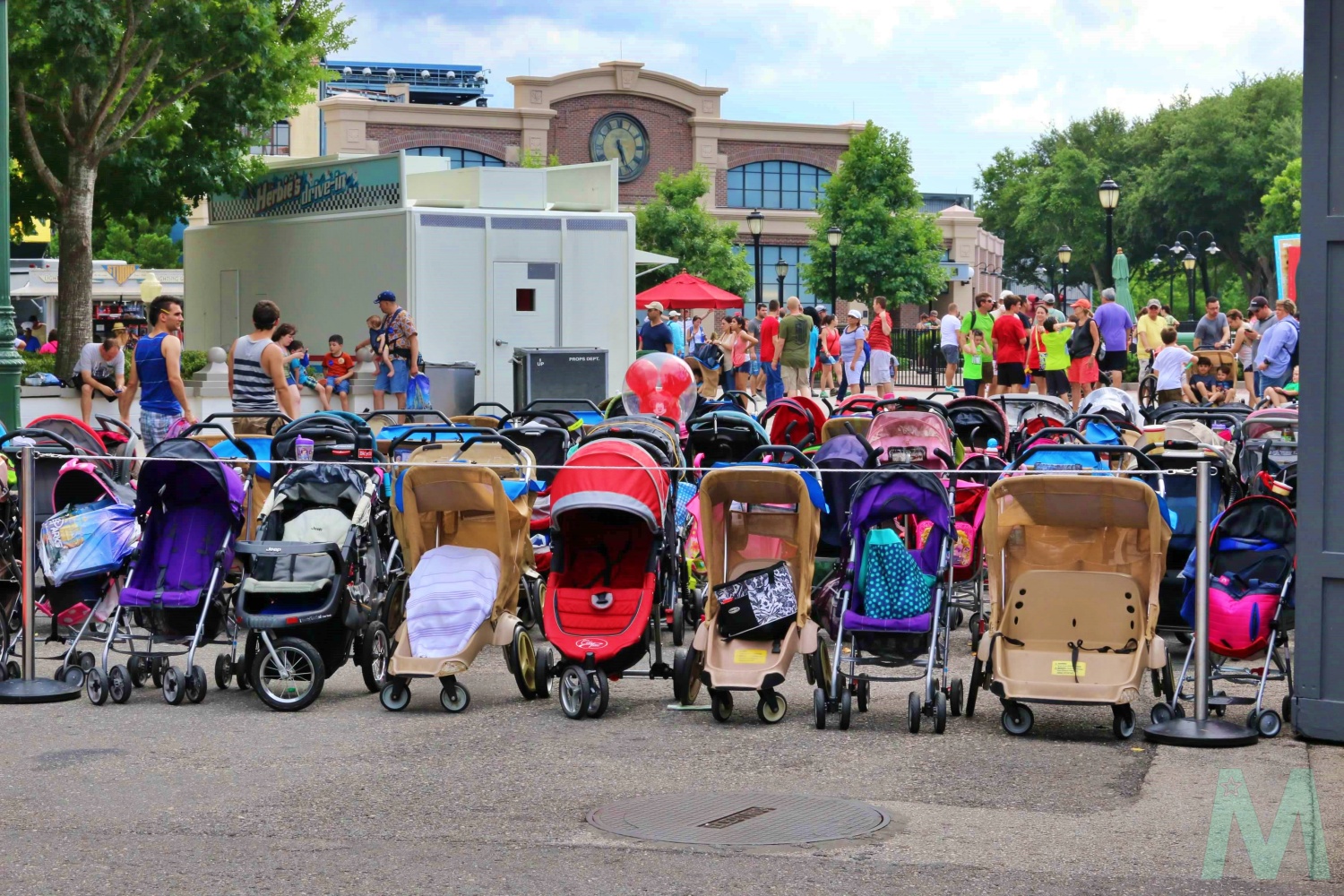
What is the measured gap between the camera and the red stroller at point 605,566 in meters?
8.48

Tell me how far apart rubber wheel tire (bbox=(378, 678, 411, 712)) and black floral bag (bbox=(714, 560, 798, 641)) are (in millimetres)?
1602

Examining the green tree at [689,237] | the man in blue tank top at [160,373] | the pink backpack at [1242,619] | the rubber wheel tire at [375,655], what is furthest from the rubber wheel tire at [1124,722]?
the green tree at [689,237]

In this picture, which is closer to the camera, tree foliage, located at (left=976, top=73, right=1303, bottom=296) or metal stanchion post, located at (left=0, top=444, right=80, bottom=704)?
metal stanchion post, located at (left=0, top=444, right=80, bottom=704)

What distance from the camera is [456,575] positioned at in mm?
8797

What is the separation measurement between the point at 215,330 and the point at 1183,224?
58222 millimetres

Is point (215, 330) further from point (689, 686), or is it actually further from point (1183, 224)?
point (1183, 224)

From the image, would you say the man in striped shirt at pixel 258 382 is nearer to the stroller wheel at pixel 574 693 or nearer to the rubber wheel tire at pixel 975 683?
the stroller wheel at pixel 574 693

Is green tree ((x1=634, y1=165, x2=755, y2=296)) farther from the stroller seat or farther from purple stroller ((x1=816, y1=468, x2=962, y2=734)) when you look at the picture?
the stroller seat

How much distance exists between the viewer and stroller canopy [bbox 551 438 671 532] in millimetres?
8664

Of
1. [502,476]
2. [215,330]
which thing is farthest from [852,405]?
[215,330]

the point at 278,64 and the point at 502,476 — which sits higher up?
the point at 278,64

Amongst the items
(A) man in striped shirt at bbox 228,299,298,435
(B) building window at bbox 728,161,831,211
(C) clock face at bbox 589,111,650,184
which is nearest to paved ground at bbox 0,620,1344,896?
(A) man in striped shirt at bbox 228,299,298,435

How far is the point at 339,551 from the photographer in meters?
8.62

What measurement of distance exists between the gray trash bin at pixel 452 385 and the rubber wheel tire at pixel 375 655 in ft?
48.9
